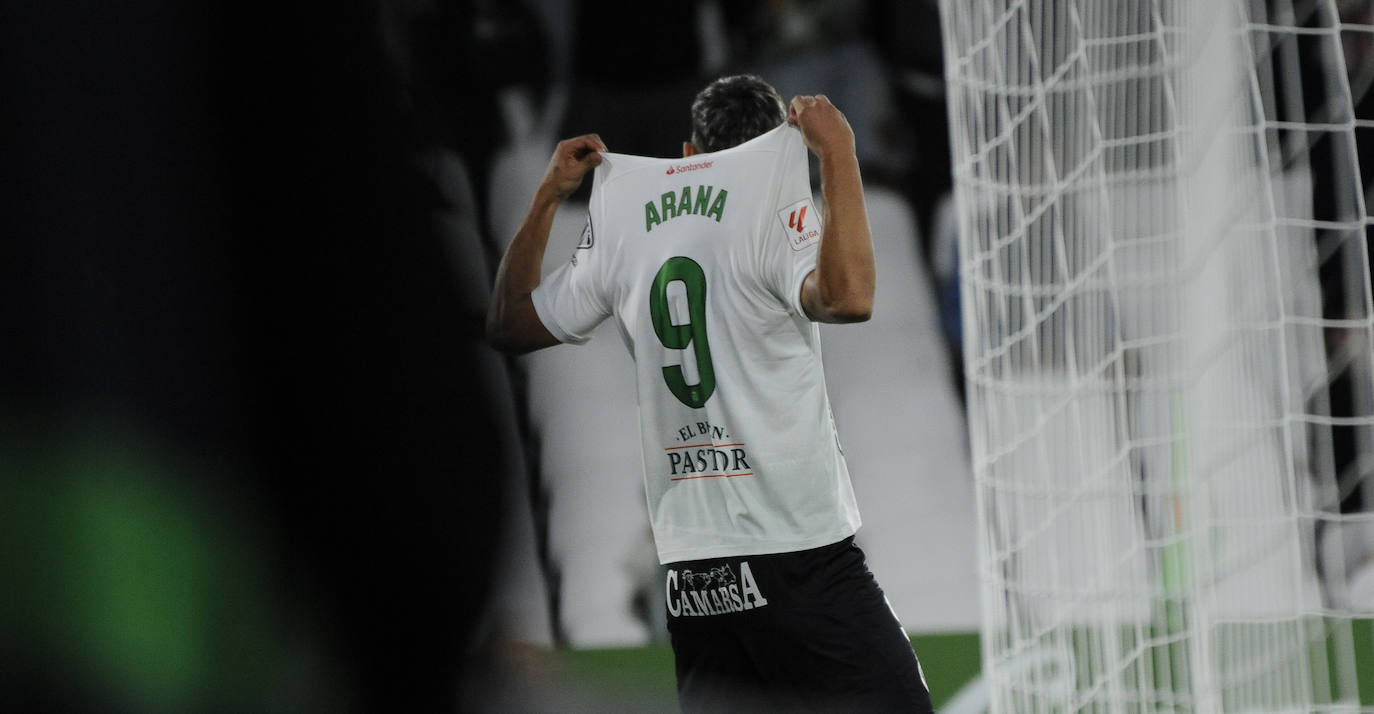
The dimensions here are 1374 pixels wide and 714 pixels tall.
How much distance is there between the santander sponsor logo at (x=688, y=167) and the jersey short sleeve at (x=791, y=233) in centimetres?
11

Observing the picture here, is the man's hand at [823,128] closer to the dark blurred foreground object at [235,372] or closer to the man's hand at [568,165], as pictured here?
the man's hand at [568,165]

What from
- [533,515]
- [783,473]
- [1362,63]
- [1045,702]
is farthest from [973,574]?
[533,515]

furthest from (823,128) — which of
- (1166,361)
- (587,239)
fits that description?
(1166,361)

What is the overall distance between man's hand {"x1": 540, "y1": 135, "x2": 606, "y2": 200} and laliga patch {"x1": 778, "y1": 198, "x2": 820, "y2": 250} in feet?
→ 0.92

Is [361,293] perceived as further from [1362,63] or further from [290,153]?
[1362,63]

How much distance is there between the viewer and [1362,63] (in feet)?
18.2

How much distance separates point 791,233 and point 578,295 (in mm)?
356

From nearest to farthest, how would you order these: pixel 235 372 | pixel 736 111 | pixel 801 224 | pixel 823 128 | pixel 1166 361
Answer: pixel 235 372 → pixel 823 128 → pixel 801 224 → pixel 736 111 → pixel 1166 361

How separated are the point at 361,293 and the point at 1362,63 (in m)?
6.15

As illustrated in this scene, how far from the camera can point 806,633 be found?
1.70 meters

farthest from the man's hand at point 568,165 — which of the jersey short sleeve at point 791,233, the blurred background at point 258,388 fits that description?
the blurred background at point 258,388

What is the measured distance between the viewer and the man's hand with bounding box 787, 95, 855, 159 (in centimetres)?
153

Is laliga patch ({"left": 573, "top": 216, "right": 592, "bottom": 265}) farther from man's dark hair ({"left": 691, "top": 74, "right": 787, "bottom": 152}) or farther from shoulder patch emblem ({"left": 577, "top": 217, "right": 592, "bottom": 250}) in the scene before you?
man's dark hair ({"left": 691, "top": 74, "right": 787, "bottom": 152})

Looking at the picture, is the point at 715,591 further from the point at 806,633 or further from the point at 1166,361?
the point at 1166,361
